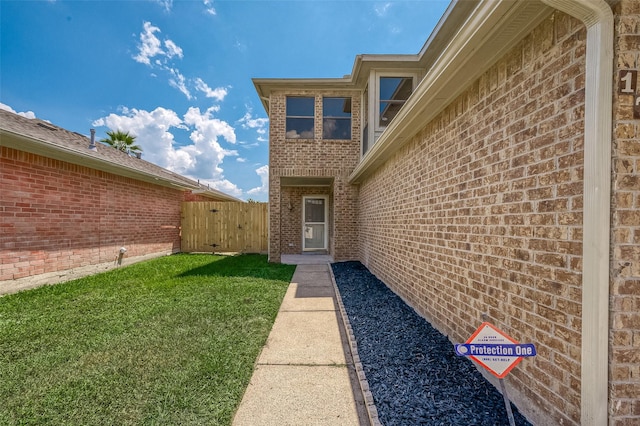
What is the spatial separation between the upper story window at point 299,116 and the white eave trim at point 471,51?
541 cm

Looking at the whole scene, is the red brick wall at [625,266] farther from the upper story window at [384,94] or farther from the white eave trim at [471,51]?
the upper story window at [384,94]

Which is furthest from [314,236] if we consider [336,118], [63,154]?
[63,154]

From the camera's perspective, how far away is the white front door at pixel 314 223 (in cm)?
1128

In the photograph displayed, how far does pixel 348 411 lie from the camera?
6.85ft

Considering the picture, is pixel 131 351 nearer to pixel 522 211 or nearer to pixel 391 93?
pixel 522 211

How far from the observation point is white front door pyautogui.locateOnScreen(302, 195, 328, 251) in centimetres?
1128

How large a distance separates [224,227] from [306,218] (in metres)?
3.44

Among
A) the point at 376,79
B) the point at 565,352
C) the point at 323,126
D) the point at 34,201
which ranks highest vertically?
the point at 376,79

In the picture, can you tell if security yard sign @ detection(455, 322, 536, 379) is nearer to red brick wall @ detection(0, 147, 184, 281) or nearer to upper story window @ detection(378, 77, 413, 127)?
upper story window @ detection(378, 77, 413, 127)

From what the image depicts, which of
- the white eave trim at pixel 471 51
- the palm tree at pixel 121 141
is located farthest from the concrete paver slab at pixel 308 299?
the palm tree at pixel 121 141

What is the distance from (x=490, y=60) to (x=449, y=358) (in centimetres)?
280

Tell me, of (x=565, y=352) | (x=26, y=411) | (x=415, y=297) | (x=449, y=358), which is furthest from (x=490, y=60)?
(x=26, y=411)

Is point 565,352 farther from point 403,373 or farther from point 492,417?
point 403,373

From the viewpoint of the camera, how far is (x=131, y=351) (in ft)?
9.55
